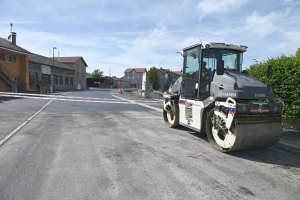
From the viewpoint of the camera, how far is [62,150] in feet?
17.5

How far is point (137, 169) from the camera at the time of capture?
4246mm

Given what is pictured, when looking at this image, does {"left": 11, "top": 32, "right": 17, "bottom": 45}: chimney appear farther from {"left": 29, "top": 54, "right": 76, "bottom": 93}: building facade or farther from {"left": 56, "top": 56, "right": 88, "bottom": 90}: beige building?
{"left": 56, "top": 56, "right": 88, "bottom": 90}: beige building

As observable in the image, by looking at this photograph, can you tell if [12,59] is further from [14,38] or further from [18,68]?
[14,38]

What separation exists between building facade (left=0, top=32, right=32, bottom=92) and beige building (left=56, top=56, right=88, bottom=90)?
24971 mm

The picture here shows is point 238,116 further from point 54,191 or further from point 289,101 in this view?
point 54,191

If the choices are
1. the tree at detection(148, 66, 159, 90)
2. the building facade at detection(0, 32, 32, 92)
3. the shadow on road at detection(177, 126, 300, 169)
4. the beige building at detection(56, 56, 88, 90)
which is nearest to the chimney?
the building facade at detection(0, 32, 32, 92)

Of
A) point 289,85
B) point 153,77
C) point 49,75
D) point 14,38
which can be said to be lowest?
point 289,85

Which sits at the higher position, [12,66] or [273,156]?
[12,66]

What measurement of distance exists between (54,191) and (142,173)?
1519 millimetres

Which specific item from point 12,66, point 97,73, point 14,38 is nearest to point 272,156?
point 12,66

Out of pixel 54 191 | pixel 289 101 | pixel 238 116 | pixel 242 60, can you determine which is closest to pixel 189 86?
pixel 242 60

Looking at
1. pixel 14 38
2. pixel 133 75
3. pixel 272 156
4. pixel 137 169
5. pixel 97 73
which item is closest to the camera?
pixel 137 169

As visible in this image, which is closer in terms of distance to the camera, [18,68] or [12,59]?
[12,59]

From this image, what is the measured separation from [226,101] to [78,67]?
60194 mm
